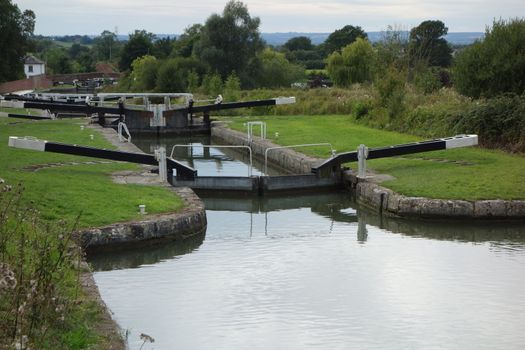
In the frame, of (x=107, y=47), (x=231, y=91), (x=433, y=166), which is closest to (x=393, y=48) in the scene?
(x=231, y=91)

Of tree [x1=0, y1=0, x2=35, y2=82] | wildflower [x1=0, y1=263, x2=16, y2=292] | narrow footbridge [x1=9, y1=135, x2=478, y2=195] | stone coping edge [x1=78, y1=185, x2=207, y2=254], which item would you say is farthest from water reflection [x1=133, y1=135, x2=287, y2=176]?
tree [x1=0, y1=0, x2=35, y2=82]

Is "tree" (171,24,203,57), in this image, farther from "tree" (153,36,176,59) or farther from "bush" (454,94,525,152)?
"bush" (454,94,525,152)

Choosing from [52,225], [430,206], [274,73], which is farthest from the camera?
[274,73]

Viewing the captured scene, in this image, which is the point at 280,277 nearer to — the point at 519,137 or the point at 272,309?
the point at 272,309

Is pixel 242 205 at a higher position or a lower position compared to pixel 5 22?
lower

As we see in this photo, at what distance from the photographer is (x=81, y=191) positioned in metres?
12.6

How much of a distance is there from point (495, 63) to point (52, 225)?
44.6 ft

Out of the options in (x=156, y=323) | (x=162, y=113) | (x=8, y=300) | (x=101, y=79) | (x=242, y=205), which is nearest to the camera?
(x=8, y=300)

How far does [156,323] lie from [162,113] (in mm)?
21011

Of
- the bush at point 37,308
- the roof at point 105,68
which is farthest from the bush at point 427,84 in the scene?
the roof at point 105,68

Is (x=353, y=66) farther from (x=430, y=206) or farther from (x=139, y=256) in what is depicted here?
(x=139, y=256)

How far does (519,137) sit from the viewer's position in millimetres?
18109

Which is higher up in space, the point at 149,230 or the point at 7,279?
the point at 7,279

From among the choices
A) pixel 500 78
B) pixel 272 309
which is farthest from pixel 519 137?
pixel 272 309
